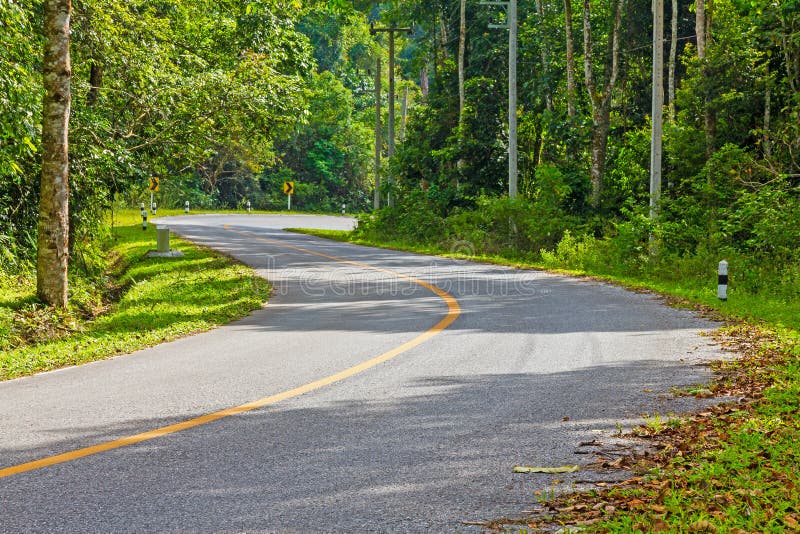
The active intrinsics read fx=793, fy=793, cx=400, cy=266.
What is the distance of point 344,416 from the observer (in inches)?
256

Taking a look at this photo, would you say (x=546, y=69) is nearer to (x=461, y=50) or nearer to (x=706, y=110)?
(x=461, y=50)

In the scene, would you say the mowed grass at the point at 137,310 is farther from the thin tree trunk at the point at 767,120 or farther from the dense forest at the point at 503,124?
the thin tree trunk at the point at 767,120

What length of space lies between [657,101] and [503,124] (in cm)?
1550

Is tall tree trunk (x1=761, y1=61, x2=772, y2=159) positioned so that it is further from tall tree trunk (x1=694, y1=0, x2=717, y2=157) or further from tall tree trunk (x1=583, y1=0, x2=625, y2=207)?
tall tree trunk (x1=583, y1=0, x2=625, y2=207)

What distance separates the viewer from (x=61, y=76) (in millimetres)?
13914

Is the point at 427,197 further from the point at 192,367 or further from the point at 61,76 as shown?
the point at 192,367

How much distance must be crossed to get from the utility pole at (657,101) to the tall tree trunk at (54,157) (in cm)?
1398

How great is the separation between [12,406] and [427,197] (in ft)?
99.0

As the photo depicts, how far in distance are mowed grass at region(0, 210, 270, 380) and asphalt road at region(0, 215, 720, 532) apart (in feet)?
2.51

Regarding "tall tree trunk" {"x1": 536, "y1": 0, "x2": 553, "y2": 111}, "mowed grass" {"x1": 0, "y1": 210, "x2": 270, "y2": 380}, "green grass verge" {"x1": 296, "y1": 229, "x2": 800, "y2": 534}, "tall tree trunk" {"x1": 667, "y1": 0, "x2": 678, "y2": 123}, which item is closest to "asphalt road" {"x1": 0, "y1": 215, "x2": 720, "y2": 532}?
"green grass verge" {"x1": 296, "y1": 229, "x2": 800, "y2": 534}

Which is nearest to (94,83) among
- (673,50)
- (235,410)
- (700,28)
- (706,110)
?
(235,410)

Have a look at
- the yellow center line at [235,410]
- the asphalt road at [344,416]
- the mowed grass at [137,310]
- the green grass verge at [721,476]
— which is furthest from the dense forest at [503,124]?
the green grass verge at [721,476]

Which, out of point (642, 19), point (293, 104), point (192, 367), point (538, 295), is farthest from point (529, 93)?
point (192, 367)

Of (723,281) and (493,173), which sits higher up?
(493,173)
